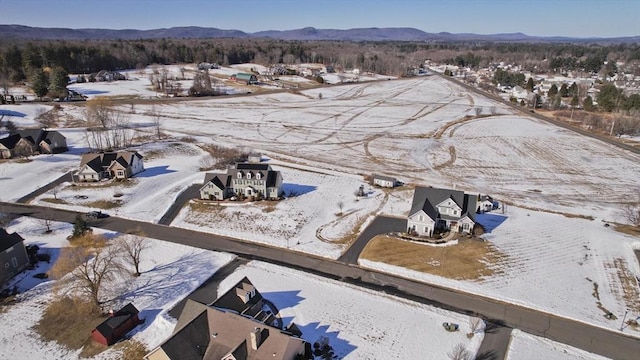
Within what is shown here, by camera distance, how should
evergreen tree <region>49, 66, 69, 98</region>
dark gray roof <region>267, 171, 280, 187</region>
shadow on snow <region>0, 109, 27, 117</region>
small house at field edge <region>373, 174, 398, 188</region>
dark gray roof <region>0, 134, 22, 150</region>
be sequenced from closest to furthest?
dark gray roof <region>267, 171, 280, 187</region> < small house at field edge <region>373, 174, 398, 188</region> < dark gray roof <region>0, 134, 22, 150</region> < shadow on snow <region>0, 109, 27, 117</region> < evergreen tree <region>49, 66, 69, 98</region>

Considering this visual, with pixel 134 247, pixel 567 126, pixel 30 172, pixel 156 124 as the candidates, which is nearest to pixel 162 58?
pixel 156 124

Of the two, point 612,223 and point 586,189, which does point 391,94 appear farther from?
point 612,223

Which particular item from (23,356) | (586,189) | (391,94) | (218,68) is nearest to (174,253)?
(23,356)

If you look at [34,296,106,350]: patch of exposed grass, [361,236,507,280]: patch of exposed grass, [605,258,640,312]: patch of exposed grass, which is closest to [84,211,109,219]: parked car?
[34,296,106,350]: patch of exposed grass

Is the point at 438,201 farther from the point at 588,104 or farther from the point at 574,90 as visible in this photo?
the point at 574,90

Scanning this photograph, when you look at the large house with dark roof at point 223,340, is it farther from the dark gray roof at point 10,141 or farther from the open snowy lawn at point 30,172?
the dark gray roof at point 10,141

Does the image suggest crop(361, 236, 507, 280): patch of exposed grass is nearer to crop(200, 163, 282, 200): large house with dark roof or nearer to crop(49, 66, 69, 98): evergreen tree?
crop(200, 163, 282, 200): large house with dark roof
